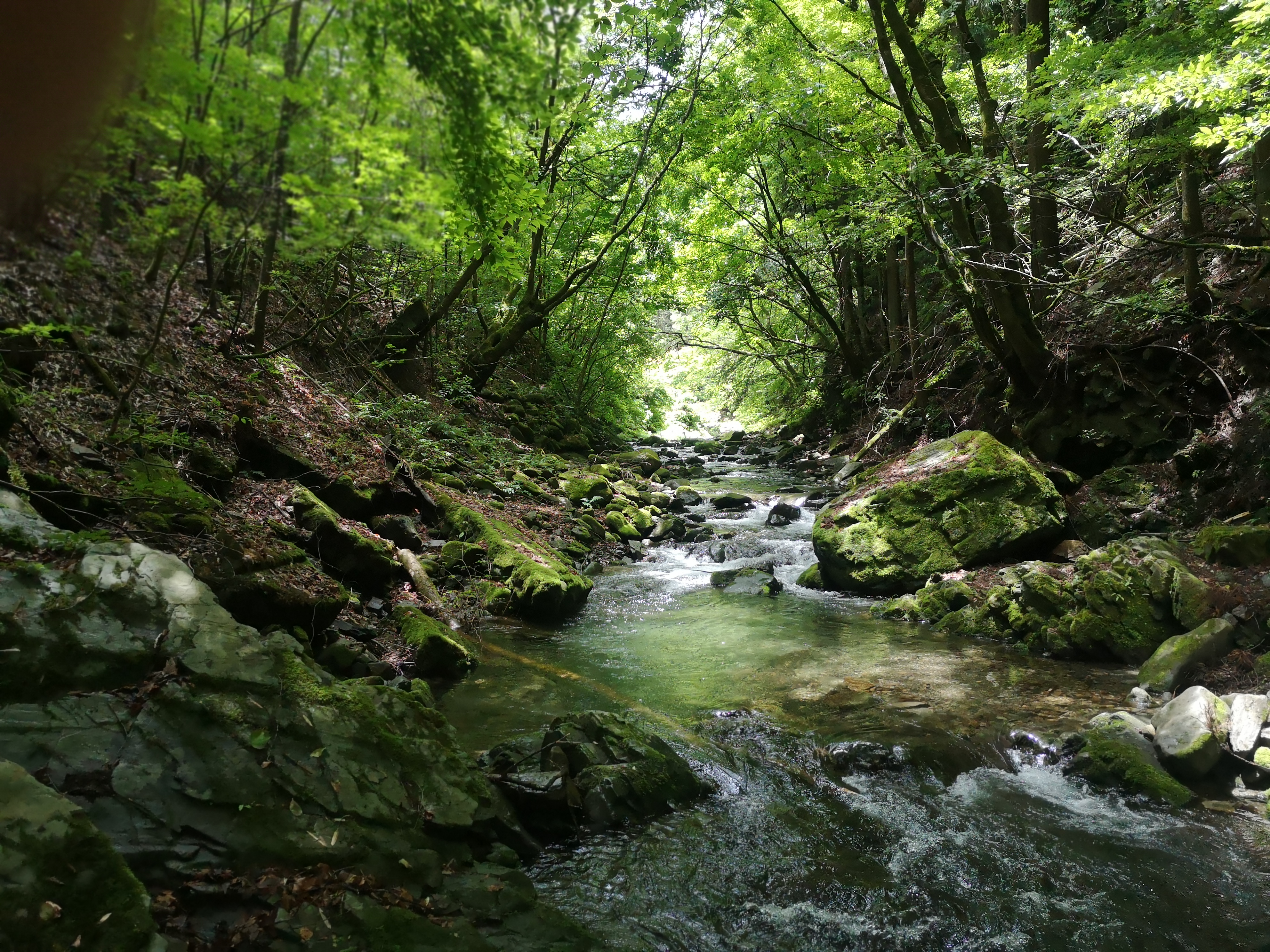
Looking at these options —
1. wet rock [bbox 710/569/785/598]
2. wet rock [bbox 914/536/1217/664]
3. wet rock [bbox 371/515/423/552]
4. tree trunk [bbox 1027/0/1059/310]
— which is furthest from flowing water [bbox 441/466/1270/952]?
tree trunk [bbox 1027/0/1059/310]

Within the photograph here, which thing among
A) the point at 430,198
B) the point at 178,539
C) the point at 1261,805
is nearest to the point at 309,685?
the point at 178,539

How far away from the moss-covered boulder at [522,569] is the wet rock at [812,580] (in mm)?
2997

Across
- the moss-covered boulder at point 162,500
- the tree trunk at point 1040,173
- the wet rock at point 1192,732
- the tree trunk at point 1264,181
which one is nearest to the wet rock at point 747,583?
the wet rock at point 1192,732

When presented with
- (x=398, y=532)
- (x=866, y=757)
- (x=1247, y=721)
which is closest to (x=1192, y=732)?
(x=1247, y=721)

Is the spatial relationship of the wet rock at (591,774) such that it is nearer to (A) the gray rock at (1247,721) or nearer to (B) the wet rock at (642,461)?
(A) the gray rock at (1247,721)

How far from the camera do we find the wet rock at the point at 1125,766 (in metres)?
4.27

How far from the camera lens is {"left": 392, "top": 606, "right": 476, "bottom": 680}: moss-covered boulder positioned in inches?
223

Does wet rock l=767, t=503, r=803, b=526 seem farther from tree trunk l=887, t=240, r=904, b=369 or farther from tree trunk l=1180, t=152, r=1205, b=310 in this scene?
tree trunk l=1180, t=152, r=1205, b=310

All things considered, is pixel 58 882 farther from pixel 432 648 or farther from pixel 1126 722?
pixel 1126 722

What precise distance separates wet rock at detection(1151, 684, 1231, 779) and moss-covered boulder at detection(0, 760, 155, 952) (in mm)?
5415

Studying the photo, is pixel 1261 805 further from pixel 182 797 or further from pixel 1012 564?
pixel 182 797

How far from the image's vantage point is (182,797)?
2.64 m

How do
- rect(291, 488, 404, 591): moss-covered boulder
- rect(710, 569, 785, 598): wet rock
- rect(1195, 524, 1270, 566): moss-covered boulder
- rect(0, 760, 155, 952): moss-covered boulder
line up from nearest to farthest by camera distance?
rect(0, 760, 155, 952): moss-covered boulder, rect(291, 488, 404, 591): moss-covered boulder, rect(1195, 524, 1270, 566): moss-covered boulder, rect(710, 569, 785, 598): wet rock

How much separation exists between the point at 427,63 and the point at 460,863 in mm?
3172
